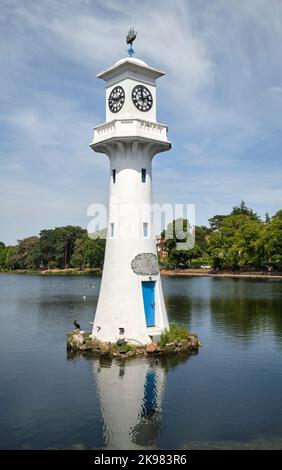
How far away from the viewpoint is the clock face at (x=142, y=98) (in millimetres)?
26027

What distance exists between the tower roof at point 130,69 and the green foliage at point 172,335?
14297 mm

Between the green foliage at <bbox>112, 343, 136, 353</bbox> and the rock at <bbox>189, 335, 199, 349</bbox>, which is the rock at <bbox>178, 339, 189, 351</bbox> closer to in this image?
the rock at <bbox>189, 335, 199, 349</bbox>

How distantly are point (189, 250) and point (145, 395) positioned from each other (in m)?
94.0

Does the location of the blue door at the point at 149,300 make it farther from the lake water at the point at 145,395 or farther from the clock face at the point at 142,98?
the clock face at the point at 142,98

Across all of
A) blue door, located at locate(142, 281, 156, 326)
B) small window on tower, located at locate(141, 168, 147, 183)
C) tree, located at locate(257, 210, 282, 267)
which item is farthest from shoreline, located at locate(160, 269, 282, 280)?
small window on tower, located at locate(141, 168, 147, 183)

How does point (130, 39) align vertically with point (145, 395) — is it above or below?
above

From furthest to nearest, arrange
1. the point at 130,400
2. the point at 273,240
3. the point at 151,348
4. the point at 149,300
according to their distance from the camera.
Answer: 1. the point at 273,240
2. the point at 149,300
3. the point at 151,348
4. the point at 130,400

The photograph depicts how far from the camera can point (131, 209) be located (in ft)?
85.7

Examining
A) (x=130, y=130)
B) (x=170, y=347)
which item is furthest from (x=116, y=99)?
(x=170, y=347)

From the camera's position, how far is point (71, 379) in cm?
2152

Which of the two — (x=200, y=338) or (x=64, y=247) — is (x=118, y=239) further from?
(x=64, y=247)

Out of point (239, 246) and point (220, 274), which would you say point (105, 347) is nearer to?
point (239, 246)

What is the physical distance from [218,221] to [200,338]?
4405 inches
